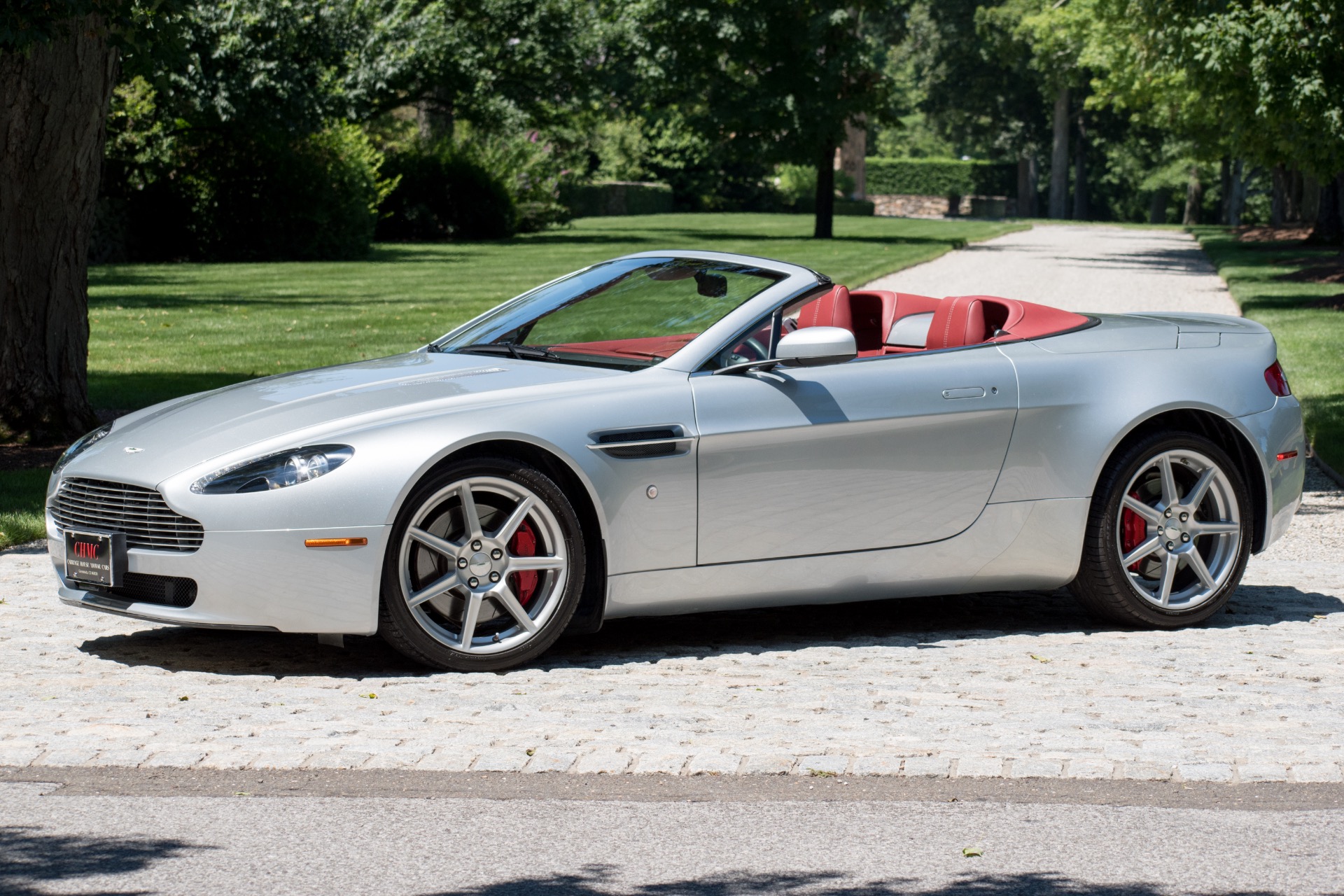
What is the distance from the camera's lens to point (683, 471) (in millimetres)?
5762

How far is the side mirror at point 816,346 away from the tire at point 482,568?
0.95 m

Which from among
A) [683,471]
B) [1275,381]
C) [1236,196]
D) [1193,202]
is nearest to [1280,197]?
[1236,196]

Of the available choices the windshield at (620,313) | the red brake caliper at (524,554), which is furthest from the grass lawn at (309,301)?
the red brake caliper at (524,554)

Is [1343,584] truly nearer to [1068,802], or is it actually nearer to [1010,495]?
[1010,495]

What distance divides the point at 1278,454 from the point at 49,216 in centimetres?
763

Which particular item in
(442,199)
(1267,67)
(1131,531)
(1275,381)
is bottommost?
(1131,531)

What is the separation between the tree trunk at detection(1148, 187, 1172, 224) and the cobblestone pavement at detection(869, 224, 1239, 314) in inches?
1793

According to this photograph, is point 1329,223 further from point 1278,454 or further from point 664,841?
point 664,841

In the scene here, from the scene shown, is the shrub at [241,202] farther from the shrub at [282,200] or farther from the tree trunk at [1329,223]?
the tree trunk at [1329,223]

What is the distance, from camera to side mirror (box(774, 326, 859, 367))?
590 centimetres

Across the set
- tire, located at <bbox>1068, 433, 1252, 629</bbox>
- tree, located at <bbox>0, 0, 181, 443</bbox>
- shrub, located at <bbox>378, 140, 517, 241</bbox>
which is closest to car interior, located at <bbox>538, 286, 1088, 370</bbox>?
tire, located at <bbox>1068, 433, 1252, 629</bbox>

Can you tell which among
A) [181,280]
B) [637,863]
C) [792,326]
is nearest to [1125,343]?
[792,326]

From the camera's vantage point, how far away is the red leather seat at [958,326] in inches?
262

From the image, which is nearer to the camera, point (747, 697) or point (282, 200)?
point (747, 697)
